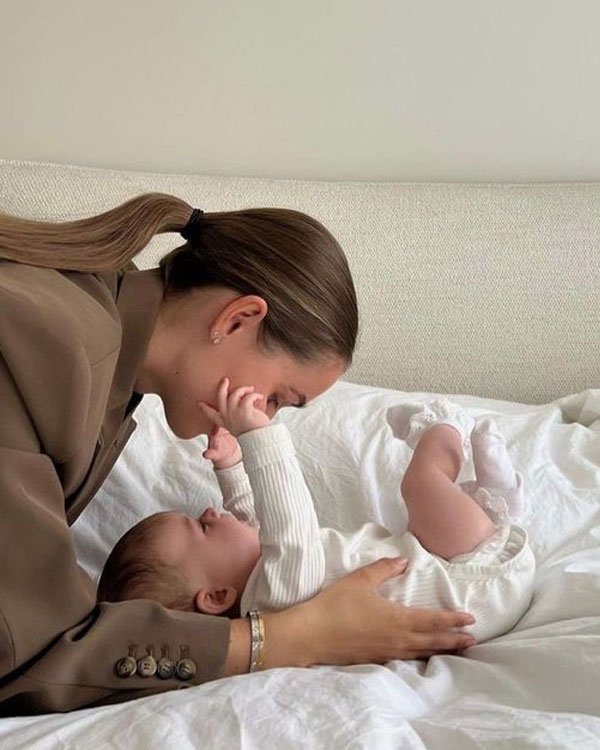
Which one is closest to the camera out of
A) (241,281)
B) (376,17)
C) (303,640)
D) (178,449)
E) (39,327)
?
(39,327)

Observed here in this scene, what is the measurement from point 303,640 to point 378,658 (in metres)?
0.08

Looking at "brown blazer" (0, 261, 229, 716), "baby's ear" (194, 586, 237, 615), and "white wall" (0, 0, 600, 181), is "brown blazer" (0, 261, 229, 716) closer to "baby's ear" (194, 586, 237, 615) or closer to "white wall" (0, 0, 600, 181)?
"baby's ear" (194, 586, 237, 615)

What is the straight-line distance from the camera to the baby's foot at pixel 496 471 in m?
1.31

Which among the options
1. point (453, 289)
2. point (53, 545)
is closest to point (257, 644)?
point (53, 545)

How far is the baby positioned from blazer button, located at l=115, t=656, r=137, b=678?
0.58 feet

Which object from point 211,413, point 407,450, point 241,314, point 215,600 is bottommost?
point 215,600

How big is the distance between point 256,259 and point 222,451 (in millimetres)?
285

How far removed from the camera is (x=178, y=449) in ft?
4.94

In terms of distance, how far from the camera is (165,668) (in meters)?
1.03


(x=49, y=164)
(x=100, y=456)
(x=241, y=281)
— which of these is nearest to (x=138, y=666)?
(x=100, y=456)

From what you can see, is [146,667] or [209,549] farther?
[209,549]

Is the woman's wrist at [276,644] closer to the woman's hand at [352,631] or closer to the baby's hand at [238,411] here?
the woman's hand at [352,631]

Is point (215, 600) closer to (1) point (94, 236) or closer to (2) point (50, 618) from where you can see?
(2) point (50, 618)

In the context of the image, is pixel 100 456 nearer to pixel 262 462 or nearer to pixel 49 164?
pixel 262 462
